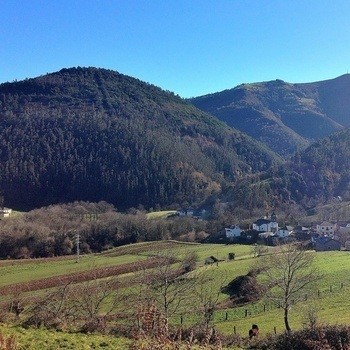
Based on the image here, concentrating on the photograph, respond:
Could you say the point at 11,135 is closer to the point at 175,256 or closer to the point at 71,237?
the point at 71,237

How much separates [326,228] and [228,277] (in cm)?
4413

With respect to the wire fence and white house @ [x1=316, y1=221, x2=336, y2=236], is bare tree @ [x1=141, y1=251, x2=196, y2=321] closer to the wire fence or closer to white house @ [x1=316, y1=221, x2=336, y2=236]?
the wire fence

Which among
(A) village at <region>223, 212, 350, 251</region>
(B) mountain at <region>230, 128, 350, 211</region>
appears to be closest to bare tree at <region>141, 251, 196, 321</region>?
(A) village at <region>223, 212, 350, 251</region>

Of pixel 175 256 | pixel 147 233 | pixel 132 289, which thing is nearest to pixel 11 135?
pixel 147 233

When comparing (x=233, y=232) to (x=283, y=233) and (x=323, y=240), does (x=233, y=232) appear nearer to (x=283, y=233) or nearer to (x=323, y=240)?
(x=283, y=233)

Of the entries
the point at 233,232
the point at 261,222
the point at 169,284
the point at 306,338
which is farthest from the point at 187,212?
the point at 306,338

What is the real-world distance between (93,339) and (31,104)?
175789 mm

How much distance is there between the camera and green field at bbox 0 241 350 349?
24516 millimetres

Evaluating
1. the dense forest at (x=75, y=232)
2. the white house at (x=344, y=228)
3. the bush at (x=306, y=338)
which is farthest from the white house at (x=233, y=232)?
the bush at (x=306, y=338)

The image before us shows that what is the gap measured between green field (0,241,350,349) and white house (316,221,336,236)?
71.4 ft

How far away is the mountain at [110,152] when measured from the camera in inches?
4980

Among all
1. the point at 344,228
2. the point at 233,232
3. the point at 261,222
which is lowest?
the point at 344,228

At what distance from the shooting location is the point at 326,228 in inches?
3039

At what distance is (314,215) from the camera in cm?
9288
